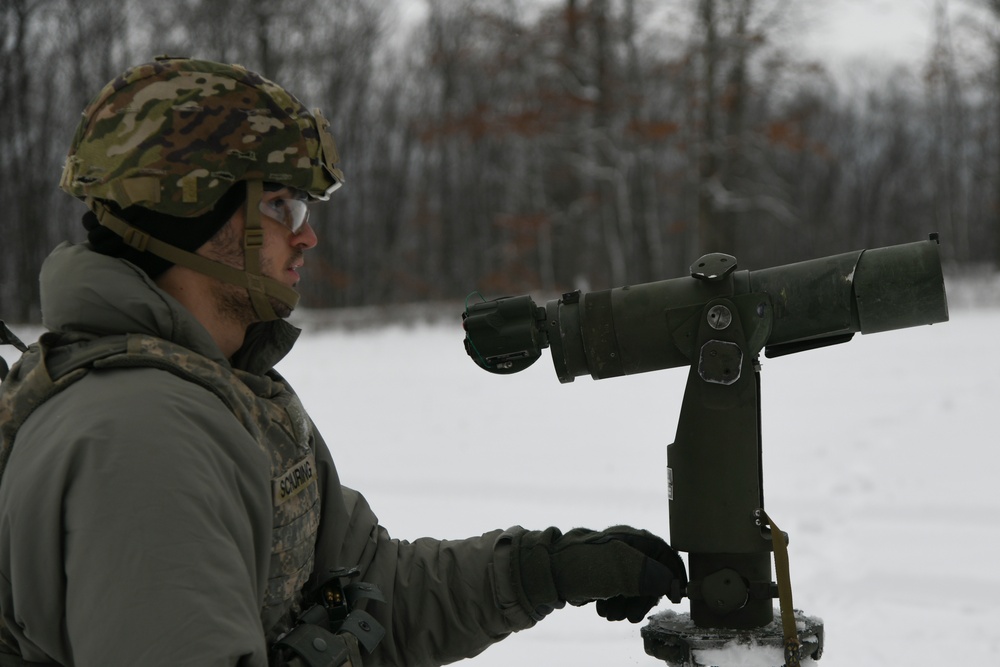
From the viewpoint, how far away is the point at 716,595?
1.95m

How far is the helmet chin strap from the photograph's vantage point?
5.97 ft

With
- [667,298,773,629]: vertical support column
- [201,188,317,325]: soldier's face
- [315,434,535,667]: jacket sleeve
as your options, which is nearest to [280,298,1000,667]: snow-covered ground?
[315,434,535,667]: jacket sleeve

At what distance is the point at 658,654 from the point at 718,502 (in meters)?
0.32

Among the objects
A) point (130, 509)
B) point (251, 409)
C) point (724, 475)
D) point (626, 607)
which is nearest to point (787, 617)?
point (724, 475)

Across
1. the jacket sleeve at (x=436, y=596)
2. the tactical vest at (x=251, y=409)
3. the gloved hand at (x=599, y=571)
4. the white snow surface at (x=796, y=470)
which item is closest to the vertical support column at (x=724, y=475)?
the gloved hand at (x=599, y=571)

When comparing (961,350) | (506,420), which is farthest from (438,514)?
(961,350)

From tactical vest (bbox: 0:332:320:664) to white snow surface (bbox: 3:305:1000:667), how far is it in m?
1.90

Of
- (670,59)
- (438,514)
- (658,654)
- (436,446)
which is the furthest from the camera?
(670,59)

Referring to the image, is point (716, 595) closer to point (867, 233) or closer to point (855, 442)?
point (855, 442)

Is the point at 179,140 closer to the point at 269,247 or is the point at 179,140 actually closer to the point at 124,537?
the point at 269,247

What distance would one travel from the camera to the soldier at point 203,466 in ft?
4.65

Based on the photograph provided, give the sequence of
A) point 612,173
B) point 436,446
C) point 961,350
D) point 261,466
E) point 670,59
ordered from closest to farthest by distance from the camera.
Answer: point 261,466 < point 436,446 < point 961,350 < point 670,59 < point 612,173

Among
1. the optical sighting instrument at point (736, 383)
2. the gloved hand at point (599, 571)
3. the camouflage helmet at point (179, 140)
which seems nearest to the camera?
the camouflage helmet at point (179, 140)

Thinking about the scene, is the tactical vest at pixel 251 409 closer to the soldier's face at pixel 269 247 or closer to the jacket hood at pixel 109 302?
the jacket hood at pixel 109 302
